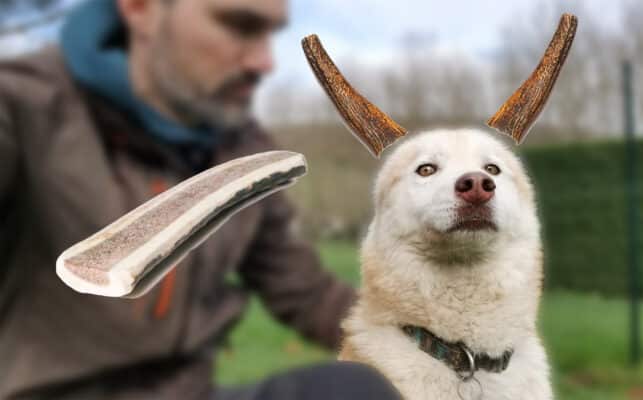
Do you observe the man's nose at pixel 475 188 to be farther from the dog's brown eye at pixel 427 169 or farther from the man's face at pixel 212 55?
the man's face at pixel 212 55

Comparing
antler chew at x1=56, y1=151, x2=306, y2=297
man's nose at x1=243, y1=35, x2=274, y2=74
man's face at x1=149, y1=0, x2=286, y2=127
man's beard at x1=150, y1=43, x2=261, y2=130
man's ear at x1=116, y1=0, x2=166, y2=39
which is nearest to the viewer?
antler chew at x1=56, y1=151, x2=306, y2=297

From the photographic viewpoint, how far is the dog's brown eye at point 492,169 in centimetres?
15

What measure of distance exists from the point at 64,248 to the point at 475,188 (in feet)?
3.00

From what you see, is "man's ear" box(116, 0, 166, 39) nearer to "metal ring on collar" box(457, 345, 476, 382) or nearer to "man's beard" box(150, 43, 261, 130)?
"man's beard" box(150, 43, 261, 130)

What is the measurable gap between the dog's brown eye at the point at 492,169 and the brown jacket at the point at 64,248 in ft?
2.52

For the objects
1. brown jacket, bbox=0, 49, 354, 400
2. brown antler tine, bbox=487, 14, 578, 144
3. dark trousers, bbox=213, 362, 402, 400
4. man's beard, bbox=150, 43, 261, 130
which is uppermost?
brown antler tine, bbox=487, 14, 578, 144

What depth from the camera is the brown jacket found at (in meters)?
0.94

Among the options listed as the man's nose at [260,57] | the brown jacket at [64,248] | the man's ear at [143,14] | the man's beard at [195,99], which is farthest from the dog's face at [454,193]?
the man's ear at [143,14]

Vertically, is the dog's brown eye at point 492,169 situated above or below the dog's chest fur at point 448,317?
above

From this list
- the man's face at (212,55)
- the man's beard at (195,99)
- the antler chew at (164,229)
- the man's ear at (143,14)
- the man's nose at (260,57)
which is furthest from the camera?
the man's ear at (143,14)

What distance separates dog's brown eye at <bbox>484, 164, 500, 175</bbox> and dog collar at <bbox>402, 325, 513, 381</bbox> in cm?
4

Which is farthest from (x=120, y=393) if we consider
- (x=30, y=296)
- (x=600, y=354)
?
(x=600, y=354)

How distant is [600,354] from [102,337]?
160 centimetres

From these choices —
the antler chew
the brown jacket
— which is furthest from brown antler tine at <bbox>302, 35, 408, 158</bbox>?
the brown jacket
